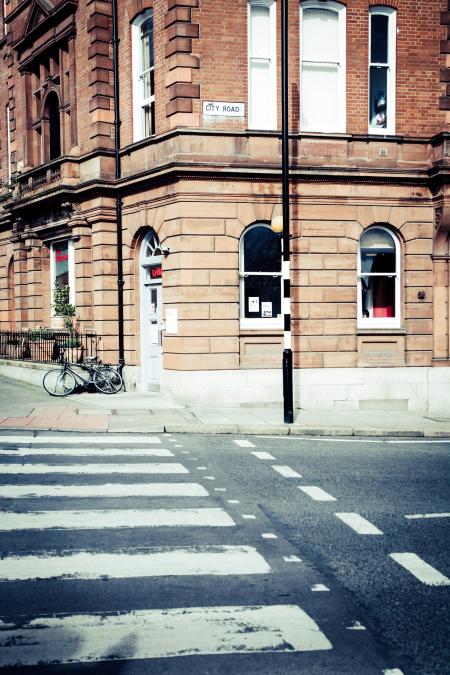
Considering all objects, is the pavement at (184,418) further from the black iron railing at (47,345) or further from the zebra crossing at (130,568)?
the zebra crossing at (130,568)

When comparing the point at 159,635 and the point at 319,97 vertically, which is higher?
the point at 319,97

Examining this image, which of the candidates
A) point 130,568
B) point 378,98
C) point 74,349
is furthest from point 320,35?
point 130,568

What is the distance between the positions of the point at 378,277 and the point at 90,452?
9503 millimetres

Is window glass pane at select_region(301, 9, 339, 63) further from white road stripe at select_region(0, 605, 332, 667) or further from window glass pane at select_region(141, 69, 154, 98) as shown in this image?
white road stripe at select_region(0, 605, 332, 667)

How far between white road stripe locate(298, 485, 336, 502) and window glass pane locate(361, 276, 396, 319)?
9.64m

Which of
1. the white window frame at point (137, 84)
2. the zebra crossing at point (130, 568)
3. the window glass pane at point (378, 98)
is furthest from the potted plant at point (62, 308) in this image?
the zebra crossing at point (130, 568)

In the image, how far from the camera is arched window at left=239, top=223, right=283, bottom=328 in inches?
670

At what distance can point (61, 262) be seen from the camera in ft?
71.8

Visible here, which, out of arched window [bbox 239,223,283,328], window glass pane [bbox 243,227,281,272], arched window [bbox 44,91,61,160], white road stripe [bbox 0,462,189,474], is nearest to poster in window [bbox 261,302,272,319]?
arched window [bbox 239,223,283,328]

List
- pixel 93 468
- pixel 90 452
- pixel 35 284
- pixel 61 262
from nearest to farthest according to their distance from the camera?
pixel 93 468 → pixel 90 452 → pixel 61 262 → pixel 35 284

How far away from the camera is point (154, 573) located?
18.5 feet

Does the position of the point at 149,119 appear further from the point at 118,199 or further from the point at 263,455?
the point at 263,455

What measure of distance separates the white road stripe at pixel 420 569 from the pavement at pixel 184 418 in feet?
23.4

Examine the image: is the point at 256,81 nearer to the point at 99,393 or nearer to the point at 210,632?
the point at 99,393
